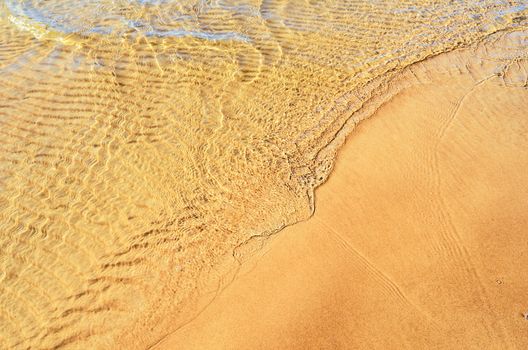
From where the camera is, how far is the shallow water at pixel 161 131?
3975mm

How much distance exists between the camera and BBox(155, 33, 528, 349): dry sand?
360cm

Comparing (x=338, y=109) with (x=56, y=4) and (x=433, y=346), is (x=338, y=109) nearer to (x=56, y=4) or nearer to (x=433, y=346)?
(x=433, y=346)

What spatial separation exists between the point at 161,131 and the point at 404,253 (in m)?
3.58

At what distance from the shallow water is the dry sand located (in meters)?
0.35

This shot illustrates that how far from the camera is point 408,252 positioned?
13.5ft

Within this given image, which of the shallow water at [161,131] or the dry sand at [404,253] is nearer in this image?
the dry sand at [404,253]

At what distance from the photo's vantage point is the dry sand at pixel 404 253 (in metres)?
3.60

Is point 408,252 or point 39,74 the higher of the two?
point 39,74

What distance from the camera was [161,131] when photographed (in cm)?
548

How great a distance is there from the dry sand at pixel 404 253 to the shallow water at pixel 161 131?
1.14ft

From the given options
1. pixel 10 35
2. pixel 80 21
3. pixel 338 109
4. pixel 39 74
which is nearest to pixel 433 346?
pixel 338 109

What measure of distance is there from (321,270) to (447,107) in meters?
3.35

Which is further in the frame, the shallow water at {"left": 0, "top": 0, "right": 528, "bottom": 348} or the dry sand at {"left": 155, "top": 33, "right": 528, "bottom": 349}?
the shallow water at {"left": 0, "top": 0, "right": 528, "bottom": 348}

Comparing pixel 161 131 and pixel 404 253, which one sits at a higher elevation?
pixel 161 131
